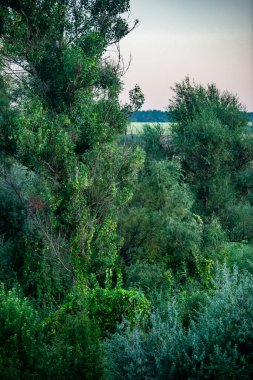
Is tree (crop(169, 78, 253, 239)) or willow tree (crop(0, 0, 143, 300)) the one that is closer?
willow tree (crop(0, 0, 143, 300))

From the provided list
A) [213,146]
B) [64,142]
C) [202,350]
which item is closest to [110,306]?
[64,142]

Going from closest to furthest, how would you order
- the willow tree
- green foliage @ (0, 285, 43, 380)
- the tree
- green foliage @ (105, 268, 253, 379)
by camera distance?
green foliage @ (105, 268, 253, 379) < green foliage @ (0, 285, 43, 380) < the willow tree < the tree

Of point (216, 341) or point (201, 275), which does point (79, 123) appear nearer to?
point (201, 275)

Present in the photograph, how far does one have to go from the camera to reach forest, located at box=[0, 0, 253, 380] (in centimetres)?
816

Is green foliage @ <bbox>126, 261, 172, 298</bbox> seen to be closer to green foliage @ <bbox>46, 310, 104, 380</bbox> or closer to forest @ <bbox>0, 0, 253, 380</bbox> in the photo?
forest @ <bbox>0, 0, 253, 380</bbox>

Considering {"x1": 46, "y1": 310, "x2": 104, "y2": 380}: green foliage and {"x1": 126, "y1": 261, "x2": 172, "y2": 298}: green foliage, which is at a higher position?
{"x1": 46, "y1": 310, "x2": 104, "y2": 380}: green foliage

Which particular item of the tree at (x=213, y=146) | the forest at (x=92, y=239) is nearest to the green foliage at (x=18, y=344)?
the forest at (x=92, y=239)

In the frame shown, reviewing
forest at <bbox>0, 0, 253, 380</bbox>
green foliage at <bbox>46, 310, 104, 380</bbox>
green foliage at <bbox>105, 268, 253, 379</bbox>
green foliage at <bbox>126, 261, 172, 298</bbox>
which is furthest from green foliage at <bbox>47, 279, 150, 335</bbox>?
green foliage at <bbox>46, 310, 104, 380</bbox>

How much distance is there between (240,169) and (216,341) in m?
24.7

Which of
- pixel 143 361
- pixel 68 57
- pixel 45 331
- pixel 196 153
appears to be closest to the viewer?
pixel 143 361

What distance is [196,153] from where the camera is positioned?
2852 cm

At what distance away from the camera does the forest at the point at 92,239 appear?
8156 mm

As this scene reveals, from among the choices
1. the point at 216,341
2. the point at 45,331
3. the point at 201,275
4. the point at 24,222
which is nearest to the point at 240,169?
the point at 201,275

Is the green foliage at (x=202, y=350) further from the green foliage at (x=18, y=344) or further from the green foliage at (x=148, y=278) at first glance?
the green foliage at (x=148, y=278)
